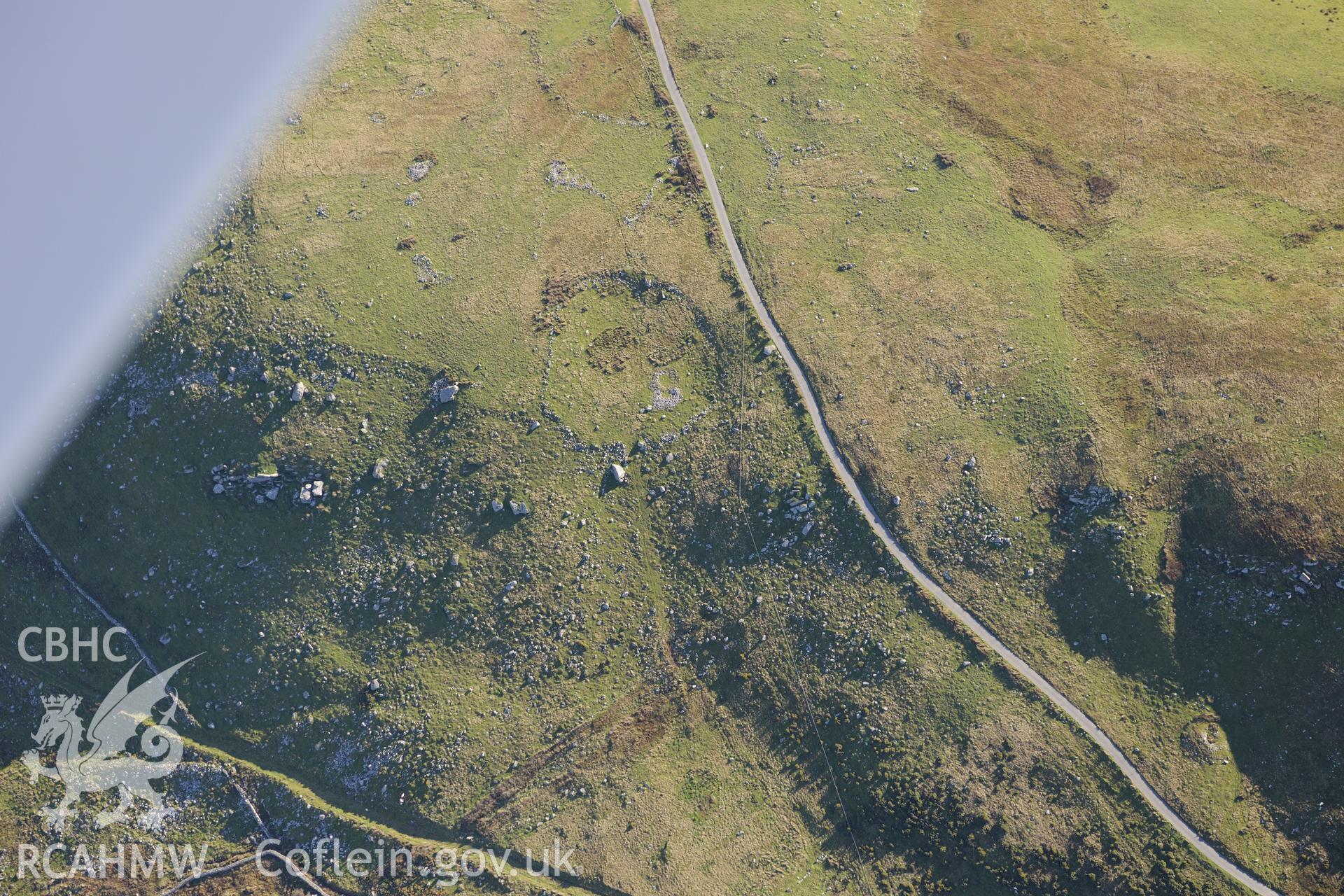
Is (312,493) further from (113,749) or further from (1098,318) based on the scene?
(1098,318)

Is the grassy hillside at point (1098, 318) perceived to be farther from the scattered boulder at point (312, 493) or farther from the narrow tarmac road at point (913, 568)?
the scattered boulder at point (312, 493)

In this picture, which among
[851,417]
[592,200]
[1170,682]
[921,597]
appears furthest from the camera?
[592,200]

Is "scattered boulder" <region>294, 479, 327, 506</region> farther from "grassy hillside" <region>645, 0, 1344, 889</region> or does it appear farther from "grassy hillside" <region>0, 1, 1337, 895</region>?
"grassy hillside" <region>645, 0, 1344, 889</region>

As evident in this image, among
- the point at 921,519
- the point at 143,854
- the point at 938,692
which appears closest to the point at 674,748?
the point at 938,692

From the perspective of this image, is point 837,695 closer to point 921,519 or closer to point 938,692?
point 938,692

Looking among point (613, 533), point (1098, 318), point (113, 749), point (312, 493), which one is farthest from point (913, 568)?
point (113, 749)

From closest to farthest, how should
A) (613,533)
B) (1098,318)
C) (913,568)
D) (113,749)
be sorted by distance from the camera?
(913,568)
(113,749)
(613,533)
(1098,318)
